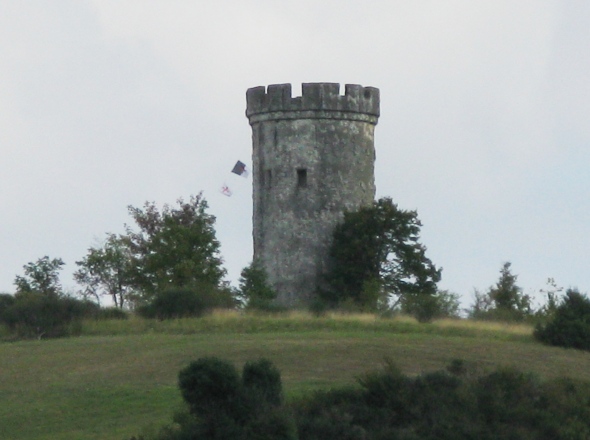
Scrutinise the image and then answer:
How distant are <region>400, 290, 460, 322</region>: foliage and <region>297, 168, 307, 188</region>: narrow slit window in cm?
602

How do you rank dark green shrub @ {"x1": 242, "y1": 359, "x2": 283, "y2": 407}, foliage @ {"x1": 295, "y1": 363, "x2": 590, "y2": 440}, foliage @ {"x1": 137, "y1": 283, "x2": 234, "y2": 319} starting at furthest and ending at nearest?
foliage @ {"x1": 137, "y1": 283, "x2": 234, "y2": 319} < foliage @ {"x1": 295, "y1": 363, "x2": 590, "y2": 440} < dark green shrub @ {"x1": 242, "y1": 359, "x2": 283, "y2": 407}

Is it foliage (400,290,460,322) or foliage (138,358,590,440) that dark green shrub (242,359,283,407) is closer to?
foliage (138,358,590,440)

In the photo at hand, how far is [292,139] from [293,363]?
27079 mm

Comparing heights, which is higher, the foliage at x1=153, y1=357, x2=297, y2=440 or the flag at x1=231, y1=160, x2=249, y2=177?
the flag at x1=231, y1=160, x2=249, y2=177

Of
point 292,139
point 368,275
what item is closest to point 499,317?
point 368,275

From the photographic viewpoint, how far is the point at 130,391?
28125mm

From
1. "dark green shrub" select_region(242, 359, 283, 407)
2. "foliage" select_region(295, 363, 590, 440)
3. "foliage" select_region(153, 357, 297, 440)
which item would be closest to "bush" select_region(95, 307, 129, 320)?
"foliage" select_region(295, 363, 590, 440)

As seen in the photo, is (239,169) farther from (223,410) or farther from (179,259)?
(223,410)

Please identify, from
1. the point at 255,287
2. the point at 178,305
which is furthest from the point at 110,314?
the point at 255,287

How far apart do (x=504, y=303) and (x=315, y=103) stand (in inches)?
375

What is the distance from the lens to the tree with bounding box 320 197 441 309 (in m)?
55.4

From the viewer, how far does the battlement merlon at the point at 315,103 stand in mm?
57531

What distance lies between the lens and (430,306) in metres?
50.0

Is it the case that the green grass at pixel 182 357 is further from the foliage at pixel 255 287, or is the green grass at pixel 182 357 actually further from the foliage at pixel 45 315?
the foliage at pixel 255 287
